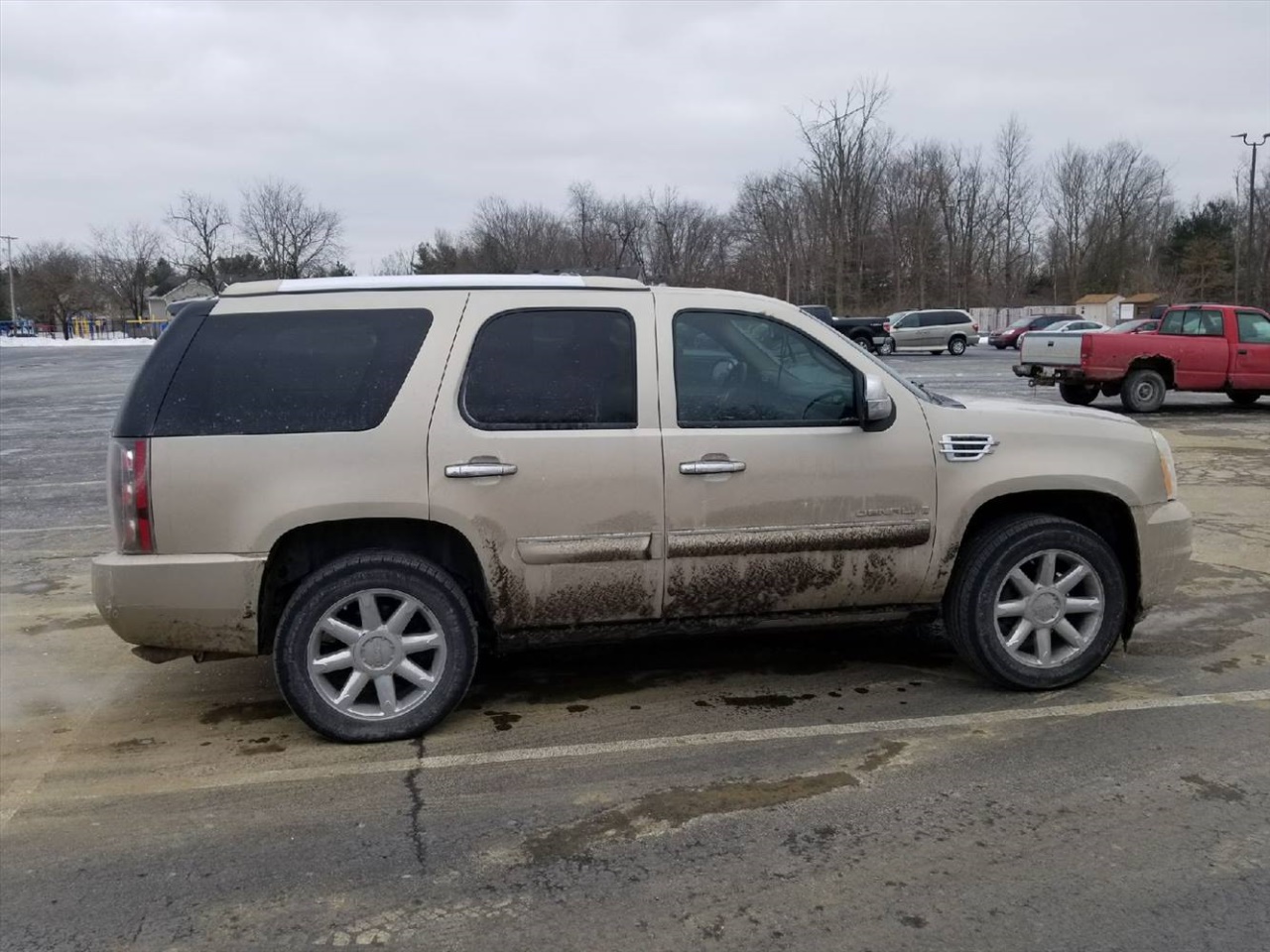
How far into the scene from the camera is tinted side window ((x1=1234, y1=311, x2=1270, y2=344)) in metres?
17.5

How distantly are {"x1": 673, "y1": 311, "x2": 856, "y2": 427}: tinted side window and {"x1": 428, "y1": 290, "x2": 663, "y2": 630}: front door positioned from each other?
19 centimetres

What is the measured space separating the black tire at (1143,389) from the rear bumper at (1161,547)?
46.1ft

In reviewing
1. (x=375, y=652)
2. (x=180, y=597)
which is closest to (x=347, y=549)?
(x=375, y=652)

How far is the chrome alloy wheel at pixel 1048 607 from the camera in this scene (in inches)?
178

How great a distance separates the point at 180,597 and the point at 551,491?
1.50m

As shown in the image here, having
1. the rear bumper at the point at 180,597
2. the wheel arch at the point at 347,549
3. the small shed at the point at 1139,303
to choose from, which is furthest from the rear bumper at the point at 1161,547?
the small shed at the point at 1139,303

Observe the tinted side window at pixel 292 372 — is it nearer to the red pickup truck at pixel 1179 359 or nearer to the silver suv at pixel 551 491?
the silver suv at pixel 551 491

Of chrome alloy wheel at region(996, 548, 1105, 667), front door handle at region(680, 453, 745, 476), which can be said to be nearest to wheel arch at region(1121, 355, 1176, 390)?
chrome alloy wheel at region(996, 548, 1105, 667)

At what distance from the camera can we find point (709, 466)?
4211 mm

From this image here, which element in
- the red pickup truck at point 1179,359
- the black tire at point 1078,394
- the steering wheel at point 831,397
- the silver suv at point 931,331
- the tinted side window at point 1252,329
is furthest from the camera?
the silver suv at point 931,331

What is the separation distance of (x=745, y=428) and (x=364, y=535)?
5.40ft

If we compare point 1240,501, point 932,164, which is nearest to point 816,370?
point 1240,501

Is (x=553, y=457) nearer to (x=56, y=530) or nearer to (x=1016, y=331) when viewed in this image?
(x=56, y=530)

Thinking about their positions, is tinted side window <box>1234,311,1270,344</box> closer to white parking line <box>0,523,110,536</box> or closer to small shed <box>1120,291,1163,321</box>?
white parking line <box>0,523,110,536</box>
